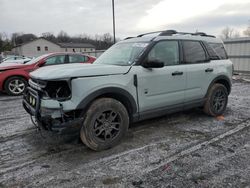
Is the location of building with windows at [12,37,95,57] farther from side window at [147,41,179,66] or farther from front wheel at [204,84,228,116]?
side window at [147,41,179,66]

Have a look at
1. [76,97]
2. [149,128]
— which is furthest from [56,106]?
[149,128]

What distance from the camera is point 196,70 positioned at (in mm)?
4223

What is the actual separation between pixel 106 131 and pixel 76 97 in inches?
30.7

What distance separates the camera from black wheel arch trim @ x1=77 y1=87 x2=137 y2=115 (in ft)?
9.57

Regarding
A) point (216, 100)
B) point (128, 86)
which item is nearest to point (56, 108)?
point (128, 86)

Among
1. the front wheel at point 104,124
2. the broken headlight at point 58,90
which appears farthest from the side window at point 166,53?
the broken headlight at point 58,90

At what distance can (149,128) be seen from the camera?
4.20 meters

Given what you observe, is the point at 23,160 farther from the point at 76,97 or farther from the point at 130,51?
the point at 130,51

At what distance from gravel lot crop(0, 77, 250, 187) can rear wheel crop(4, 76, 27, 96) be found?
322 cm

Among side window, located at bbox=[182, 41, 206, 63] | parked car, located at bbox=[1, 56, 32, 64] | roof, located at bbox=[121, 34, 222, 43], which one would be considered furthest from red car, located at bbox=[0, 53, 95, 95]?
side window, located at bbox=[182, 41, 206, 63]

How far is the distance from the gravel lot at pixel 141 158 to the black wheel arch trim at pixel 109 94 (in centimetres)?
70

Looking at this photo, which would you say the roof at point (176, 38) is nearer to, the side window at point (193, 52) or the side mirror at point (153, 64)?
the side window at point (193, 52)

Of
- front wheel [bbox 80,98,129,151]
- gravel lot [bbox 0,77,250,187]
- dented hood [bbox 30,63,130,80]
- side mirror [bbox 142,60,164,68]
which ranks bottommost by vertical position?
gravel lot [bbox 0,77,250,187]

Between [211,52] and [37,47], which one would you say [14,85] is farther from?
[37,47]
